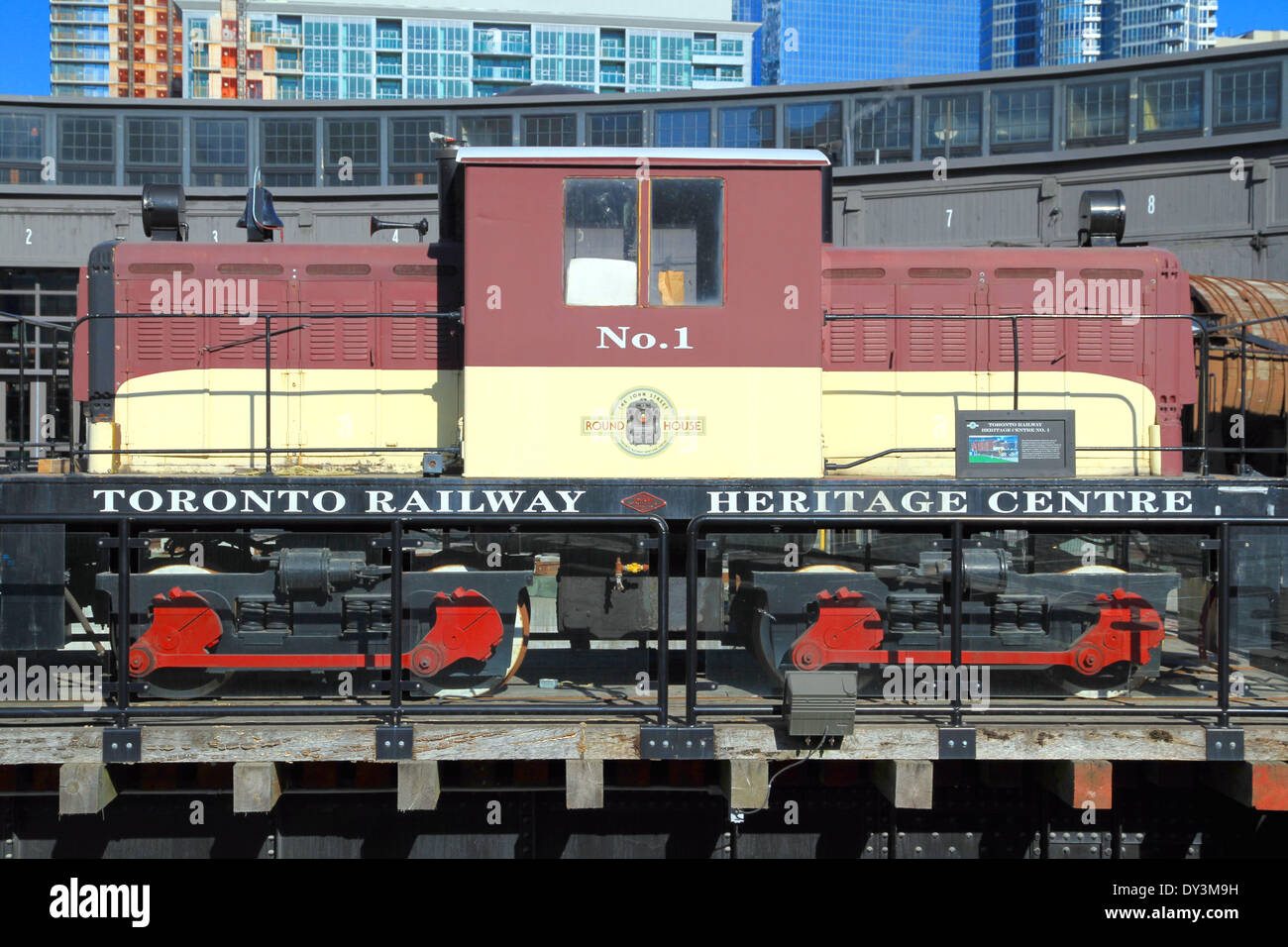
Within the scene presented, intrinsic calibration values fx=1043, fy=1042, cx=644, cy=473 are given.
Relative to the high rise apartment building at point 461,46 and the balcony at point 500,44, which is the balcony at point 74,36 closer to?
the high rise apartment building at point 461,46

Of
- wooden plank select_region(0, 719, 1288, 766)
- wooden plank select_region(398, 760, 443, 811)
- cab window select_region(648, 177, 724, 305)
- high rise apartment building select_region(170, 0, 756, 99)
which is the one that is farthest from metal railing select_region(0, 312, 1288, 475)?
high rise apartment building select_region(170, 0, 756, 99)

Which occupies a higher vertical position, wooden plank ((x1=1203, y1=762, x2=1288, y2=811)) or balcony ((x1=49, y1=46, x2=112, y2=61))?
balcony ((x1=49, y1=46, x2=112, y2=61))

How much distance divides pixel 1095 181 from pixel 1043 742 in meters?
16.7

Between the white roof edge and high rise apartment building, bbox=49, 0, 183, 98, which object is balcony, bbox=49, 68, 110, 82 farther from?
the white roof edge

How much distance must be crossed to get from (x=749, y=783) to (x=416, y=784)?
186cm

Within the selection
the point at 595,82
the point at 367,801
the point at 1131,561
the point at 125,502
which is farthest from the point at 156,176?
the point at 595,82

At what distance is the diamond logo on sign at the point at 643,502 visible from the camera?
6.61m

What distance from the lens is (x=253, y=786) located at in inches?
230

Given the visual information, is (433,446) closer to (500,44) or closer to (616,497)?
(616,497)

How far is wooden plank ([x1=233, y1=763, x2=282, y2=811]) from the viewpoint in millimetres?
5809

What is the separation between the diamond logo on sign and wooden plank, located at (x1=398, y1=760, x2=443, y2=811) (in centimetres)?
195

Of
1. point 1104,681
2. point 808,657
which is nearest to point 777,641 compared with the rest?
point 808,657

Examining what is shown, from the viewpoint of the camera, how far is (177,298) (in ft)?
25.7

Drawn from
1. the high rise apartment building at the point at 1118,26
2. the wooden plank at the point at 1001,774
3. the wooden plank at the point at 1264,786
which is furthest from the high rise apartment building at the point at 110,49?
the high rise apartment building at the point at 1118,26
